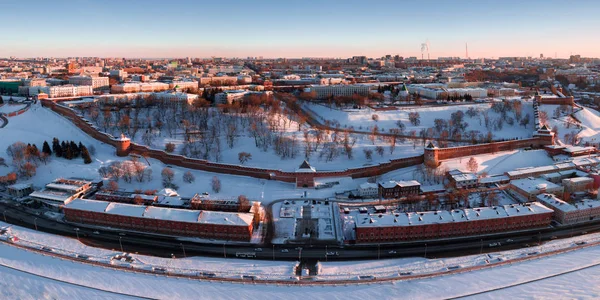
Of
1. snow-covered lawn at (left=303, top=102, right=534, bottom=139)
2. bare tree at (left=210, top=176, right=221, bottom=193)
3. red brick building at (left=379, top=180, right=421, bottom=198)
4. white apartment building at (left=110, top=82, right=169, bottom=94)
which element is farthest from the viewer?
white apartment building at (left=110, top=82, right=169, bottom=94)

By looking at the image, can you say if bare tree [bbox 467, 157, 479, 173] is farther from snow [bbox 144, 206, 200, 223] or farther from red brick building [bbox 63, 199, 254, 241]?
snow [bbox 144, 206, 200, 223]

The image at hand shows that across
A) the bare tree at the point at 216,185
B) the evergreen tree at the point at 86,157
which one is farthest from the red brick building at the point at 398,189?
the evergreen tree at the point at 86,157

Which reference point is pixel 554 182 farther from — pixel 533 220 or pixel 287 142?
pixel 287 142

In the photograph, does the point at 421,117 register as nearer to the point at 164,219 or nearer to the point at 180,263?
the point at 164,219

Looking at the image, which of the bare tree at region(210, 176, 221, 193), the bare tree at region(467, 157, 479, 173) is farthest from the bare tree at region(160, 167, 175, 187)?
the bare tree at region(467, 157, 479, 173)

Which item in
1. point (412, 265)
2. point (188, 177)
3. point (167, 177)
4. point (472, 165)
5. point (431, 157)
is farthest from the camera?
point (431, 157)

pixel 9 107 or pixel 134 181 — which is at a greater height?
pixel 9 107

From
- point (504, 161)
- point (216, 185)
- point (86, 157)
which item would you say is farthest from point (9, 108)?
point (504, 161)
